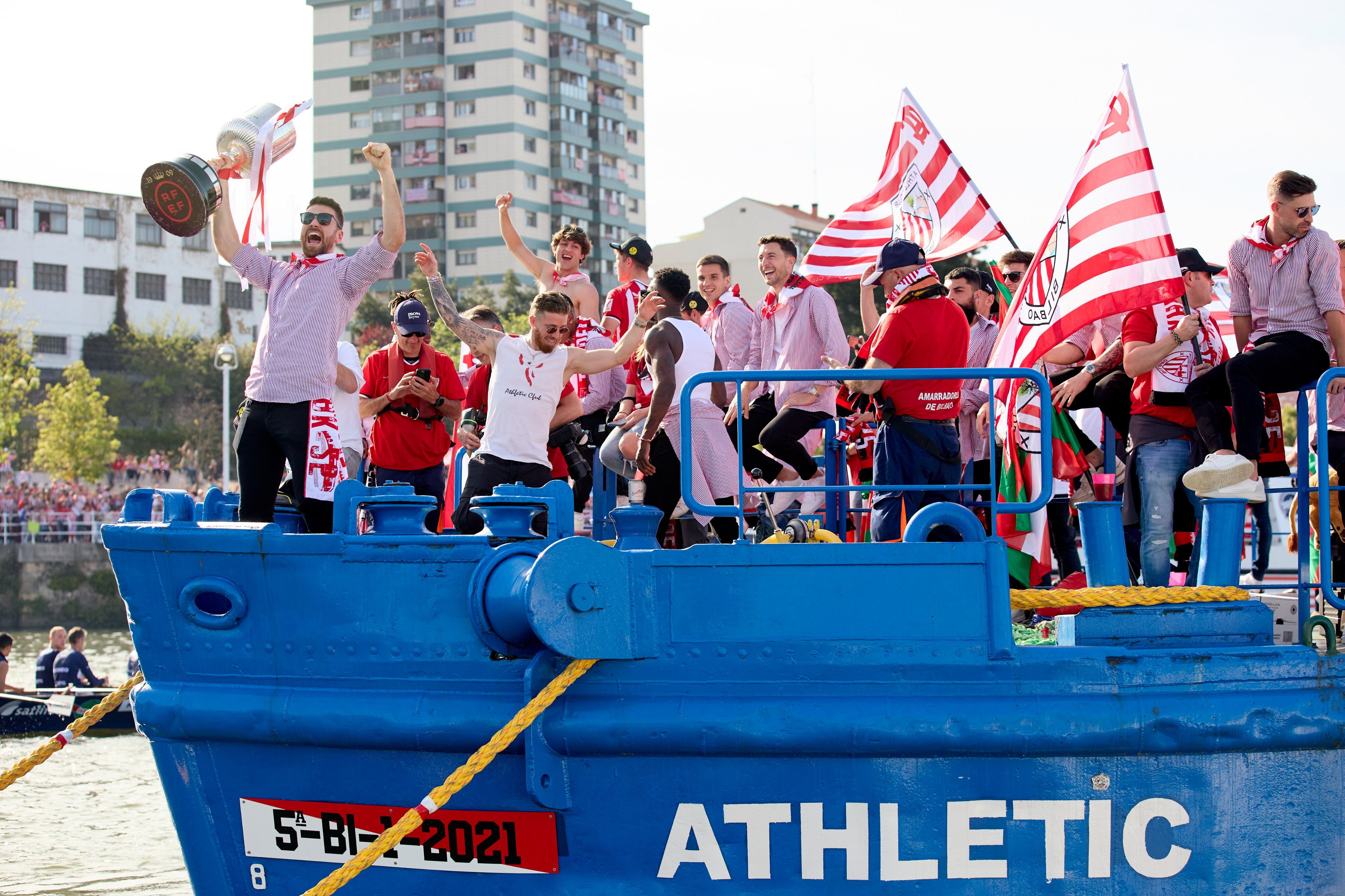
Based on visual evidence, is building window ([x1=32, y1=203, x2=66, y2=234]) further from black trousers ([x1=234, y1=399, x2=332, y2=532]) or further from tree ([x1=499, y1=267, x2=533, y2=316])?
black trousers ([x1=234, y1=399, x2=332, y2=532])

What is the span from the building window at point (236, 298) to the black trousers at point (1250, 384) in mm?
71846

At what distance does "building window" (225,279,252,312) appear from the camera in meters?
72.6

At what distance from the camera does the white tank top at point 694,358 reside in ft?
21.1

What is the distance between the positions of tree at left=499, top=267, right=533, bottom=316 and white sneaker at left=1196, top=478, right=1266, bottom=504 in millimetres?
62357

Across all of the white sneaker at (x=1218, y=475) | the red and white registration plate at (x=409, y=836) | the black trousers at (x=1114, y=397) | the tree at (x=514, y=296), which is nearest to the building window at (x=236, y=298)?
the tree at (x=514, y=296)

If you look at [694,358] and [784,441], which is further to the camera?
[784,441]

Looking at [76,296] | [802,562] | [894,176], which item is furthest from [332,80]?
[802,562]

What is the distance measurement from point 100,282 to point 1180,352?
70.2 m

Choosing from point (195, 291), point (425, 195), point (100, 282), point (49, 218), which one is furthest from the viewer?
point (425, 195)

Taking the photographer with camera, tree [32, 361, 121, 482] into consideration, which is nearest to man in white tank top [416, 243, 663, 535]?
the photographer with camera

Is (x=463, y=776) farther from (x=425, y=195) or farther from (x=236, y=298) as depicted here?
(x=425, y=195)

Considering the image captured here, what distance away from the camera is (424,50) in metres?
87.1

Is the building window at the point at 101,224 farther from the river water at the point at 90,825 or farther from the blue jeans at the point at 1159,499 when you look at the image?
the blue jeans at the point at 1159,499

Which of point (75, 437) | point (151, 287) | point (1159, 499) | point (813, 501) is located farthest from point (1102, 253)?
point (151, 287)
